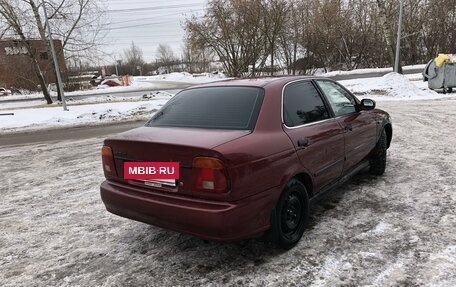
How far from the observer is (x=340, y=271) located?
309 centimetres

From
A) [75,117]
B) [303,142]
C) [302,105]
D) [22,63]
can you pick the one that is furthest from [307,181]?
[22,63]

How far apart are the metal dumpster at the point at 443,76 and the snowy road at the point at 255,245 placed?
11.9 m

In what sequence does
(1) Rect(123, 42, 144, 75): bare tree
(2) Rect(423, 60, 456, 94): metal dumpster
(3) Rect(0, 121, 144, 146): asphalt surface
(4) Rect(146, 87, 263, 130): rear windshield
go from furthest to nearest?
(1) Rect(123, 42, 144, 75): bare tree, (2) Rect(423, 60, 456, 94): metal dumpster, (3) Rect(0, 121, 144, 146): asphalt surface, (4) Rect(146, 87, 263, 130): rear windshield

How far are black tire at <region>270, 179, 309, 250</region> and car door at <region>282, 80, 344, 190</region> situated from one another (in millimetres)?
257

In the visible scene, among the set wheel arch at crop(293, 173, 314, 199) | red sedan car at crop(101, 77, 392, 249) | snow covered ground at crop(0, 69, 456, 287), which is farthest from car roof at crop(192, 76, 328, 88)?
snow covered ground at crop(0, 69, 456, 287)

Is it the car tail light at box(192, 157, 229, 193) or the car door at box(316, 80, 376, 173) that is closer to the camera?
the car tail light at box(192, 157, 229, 193)

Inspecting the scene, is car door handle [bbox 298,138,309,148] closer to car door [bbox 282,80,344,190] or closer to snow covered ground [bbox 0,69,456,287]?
car door [bbox 282,80,344,190]

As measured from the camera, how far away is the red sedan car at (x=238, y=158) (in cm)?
291

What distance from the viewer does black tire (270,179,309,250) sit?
3256 millimetres

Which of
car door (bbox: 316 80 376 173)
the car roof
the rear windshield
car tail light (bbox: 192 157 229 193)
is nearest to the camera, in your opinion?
car tail light (bbox: 192 157 229 193)

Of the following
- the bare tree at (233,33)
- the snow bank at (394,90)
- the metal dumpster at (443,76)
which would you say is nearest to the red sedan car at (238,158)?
the snow bank at (394,90)

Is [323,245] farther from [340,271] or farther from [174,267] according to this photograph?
[174,267]

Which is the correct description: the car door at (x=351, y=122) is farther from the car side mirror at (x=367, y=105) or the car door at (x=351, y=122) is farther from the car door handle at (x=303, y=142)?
the car door handle at (x=303, y=142)

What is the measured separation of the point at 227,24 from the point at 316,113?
27.6m
